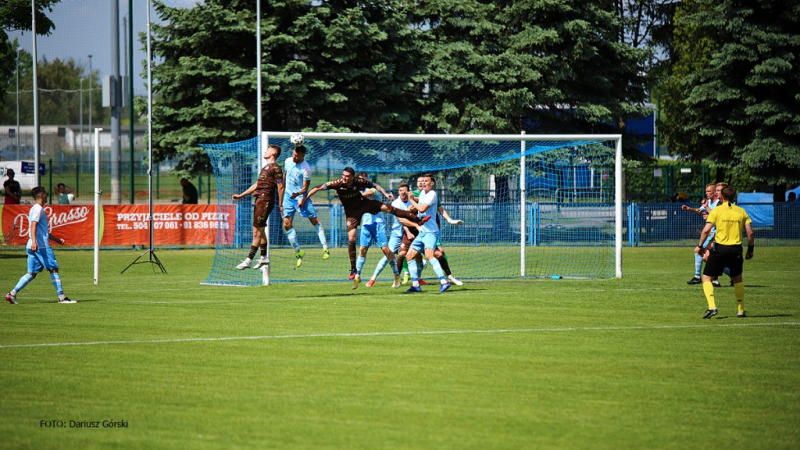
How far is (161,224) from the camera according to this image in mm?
30516

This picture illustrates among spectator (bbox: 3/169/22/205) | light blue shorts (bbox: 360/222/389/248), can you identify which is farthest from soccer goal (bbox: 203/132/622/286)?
spectator (bbox: 3/169/22/205)

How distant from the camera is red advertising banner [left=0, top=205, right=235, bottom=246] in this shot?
1134 inches

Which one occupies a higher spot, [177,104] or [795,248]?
[177,104]

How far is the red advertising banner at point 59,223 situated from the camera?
2861cm

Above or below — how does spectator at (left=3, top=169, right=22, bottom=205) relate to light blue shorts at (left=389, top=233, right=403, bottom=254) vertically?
above

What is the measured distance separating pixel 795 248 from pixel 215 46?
24277 millimetres

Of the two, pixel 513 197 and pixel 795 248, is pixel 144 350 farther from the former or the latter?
pixel 795 248

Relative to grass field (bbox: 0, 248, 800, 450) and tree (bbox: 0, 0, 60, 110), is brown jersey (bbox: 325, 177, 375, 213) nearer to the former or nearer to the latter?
grass field (bbox: 0, 248, 800, 450)

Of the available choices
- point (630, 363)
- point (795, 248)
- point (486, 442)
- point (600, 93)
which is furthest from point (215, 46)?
point (486, 442)

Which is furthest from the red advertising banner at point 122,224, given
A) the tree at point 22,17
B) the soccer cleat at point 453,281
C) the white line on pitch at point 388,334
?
the white line on pitch at point 388,334

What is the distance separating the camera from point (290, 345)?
10.4m

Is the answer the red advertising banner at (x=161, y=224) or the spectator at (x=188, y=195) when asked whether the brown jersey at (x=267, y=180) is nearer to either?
the red advertising banner at (x=161, y=224)

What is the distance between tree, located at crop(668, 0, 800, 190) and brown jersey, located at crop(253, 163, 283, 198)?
26.2m

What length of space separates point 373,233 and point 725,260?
25.5ft
